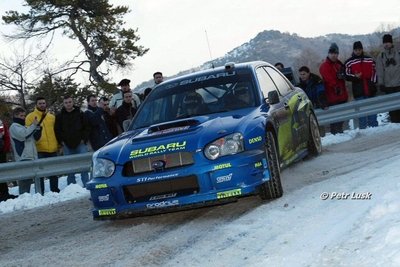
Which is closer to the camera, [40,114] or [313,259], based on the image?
[313,259]

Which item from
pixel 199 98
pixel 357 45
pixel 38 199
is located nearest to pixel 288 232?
pixel 199 98

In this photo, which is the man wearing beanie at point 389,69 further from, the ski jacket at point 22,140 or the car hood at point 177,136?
the ski jacket at point 22,140

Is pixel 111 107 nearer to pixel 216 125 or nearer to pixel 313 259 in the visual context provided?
pixel 216 125

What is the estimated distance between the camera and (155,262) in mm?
4316

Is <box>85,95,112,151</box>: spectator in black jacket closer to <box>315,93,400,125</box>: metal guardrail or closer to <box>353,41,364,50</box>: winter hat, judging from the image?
Result: <box>315,93,400,125</box>: metal guardrail

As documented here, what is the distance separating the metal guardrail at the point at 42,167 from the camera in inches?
365

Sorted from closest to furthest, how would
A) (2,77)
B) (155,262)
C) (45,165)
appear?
(155,262) < (45,165) < (2,77)

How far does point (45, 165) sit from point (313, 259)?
6.79m

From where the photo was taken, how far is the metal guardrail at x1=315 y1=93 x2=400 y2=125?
11992mm

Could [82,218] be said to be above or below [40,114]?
below

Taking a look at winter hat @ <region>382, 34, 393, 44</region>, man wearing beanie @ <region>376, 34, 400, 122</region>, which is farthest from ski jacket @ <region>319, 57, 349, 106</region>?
winter hat @ <region>382, 34, 393, 44</region>

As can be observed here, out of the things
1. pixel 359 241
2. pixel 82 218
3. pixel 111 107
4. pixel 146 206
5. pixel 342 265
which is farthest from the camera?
pixel 111 107

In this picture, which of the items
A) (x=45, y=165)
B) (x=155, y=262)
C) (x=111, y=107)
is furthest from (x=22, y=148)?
(x=155, y=262)

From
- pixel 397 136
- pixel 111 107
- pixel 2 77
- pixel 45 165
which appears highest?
pixel 2 77
